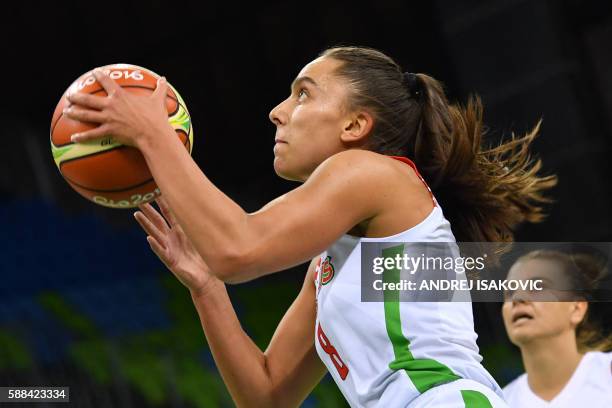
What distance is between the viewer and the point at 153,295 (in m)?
6.80

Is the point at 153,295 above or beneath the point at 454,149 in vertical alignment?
beneath

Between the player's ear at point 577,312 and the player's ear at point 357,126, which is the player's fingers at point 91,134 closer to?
the player's ear at point 357,126

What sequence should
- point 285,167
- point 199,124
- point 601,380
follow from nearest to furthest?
point 285,167 < point 601,380 < point 199,124

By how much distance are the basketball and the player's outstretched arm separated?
0.23 m

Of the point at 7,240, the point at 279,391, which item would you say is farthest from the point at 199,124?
the point at 279,391

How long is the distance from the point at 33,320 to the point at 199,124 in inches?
194

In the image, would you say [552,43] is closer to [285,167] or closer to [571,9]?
[571,9]

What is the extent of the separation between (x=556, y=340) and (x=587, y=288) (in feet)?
0.99

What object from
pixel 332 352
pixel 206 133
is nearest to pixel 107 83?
pixel 332 352

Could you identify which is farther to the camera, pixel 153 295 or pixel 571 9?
pixel 571 9

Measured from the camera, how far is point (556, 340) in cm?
372

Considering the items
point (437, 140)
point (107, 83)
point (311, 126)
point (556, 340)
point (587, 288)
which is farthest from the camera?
point (587, 288)

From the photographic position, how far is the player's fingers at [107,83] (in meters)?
1.97

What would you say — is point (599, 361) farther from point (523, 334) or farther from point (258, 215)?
point (258, 215)
